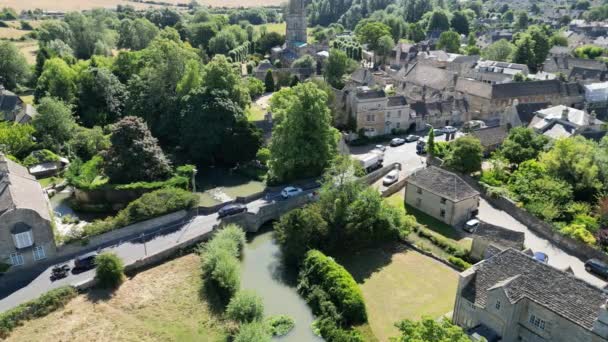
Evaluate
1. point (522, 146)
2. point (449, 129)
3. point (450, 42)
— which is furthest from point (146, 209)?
point (450, 42)

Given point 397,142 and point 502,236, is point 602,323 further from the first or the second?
point 397,142

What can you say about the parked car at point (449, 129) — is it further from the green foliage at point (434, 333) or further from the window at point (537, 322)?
the green foliage at point (434, 333)

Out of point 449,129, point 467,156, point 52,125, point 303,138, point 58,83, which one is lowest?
point 449,129

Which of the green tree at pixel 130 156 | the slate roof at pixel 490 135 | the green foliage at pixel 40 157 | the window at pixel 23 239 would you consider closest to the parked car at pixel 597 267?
the slate roof at pixel 490 135

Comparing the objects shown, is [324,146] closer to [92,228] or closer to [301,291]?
[301,291]

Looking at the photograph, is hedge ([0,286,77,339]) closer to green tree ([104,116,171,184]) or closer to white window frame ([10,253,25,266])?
white window frame ([10,253,25,266])
